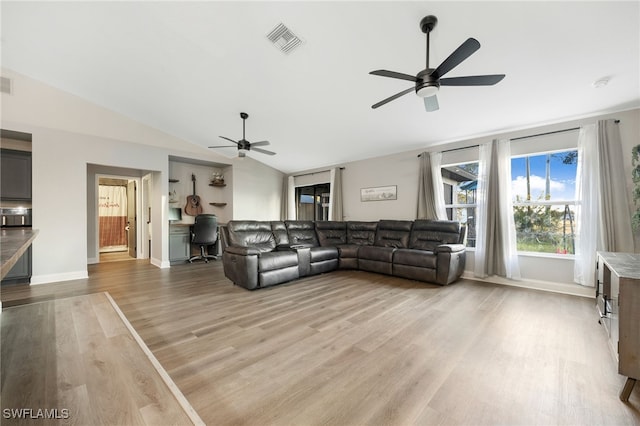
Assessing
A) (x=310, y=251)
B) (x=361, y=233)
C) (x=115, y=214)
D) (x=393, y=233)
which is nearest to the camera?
(x=310, y=251)

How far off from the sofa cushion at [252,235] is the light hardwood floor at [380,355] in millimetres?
945

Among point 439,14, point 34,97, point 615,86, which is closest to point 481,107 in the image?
point 615,86

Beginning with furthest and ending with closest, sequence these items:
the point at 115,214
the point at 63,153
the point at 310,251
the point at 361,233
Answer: the point at 115,214 < the point at 361,233 < the point at 310,251 < the point at 63,153

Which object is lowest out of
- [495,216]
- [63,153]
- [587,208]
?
[495,216]

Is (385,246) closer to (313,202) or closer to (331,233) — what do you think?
(331,233)

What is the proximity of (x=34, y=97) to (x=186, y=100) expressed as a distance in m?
2.37

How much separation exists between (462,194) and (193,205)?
627cm

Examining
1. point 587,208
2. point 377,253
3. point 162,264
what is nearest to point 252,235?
point 377,253

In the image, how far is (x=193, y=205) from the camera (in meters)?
6.46

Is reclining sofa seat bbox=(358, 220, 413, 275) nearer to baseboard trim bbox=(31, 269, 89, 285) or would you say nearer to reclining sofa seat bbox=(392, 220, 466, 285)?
reclining sofa seat bbox=(392, 220, 466, 285)

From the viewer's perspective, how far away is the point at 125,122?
4.94 metres

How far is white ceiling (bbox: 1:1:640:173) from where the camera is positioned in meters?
2.26

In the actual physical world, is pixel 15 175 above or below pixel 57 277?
above

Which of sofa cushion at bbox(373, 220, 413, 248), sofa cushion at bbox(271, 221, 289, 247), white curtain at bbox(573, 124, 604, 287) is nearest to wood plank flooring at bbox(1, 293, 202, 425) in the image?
sofa cushion at bbox(271, 221, 289, 247)
